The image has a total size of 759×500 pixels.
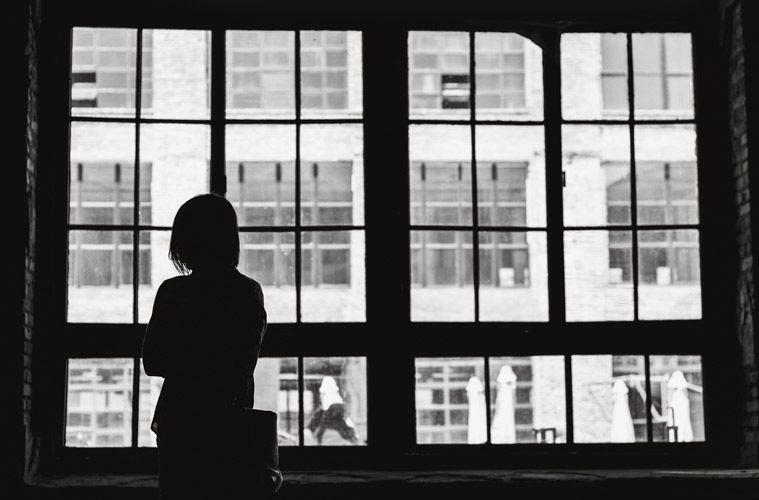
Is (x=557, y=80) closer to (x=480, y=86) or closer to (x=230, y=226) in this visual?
(x=230, y=226)

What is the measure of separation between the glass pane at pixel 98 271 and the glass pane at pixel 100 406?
0.19 m

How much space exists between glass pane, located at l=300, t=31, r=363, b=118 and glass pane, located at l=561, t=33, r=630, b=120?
943 mm

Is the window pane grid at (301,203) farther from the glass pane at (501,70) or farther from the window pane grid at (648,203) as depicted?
the glass pane at (501,70)

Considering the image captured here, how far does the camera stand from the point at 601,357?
189 inches

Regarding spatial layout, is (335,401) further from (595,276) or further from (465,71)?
(465,71)

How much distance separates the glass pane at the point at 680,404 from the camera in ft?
15.0

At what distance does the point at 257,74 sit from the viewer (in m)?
5.64

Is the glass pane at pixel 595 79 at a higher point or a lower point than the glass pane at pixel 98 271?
higher

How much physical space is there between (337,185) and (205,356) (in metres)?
2.73

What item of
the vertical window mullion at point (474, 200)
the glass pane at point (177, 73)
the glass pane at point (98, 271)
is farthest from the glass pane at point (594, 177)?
the glass pane at point (98, 271)

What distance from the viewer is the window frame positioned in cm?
440

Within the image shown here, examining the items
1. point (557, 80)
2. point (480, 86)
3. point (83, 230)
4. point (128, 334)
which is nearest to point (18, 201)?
point (83, 230)

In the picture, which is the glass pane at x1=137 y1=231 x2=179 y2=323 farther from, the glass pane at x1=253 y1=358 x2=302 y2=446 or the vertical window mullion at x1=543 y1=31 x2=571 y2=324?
the vertical window mullion at x1=543 y1=31 x2=571 y2=324

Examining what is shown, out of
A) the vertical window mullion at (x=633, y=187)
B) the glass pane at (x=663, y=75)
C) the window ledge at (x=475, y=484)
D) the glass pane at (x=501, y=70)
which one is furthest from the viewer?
A: the glass pane at (x=501, y=70)
